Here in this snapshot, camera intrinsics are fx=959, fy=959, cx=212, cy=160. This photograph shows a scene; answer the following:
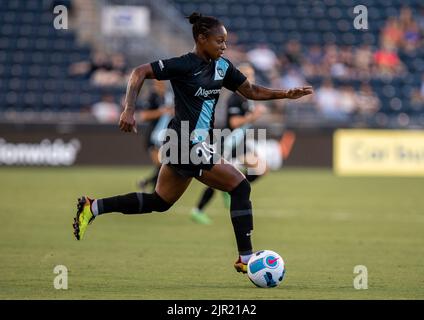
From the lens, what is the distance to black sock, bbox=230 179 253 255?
898cm

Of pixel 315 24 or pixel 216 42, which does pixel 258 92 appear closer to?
pixel 216 42

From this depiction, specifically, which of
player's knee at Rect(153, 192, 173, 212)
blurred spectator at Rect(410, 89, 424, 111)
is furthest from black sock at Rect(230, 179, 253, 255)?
blurred spectator at Rect(410, 89, 424, 111)

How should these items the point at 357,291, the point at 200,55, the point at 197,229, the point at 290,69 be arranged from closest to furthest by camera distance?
the point at 357,291, the point at 200,55, the point at 197,229, the point at 290,69

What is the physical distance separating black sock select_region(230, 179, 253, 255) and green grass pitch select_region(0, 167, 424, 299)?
38cm

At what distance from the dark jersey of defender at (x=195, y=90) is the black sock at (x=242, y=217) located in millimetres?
612

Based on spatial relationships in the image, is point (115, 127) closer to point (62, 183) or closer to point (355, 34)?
point (62, 183)

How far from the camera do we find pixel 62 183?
72.1ft

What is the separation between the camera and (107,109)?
27719mm

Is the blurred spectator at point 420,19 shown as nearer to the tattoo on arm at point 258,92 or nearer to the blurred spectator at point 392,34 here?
the blurred spectator at point 392,34

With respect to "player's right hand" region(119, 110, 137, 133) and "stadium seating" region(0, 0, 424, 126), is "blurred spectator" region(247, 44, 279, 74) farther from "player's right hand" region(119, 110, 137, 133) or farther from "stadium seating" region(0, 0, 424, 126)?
"player's right hand" region(119, 110, 137, 133)

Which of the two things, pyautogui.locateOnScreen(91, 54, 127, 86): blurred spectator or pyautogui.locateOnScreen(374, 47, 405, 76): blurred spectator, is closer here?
pyautogui.locateOnScreen(91, 54, 127, 86): blurred spectator

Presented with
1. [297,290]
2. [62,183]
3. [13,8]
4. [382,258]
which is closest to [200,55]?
[297,290]

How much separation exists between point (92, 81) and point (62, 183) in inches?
302

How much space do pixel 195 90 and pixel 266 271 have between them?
71.4 inches
